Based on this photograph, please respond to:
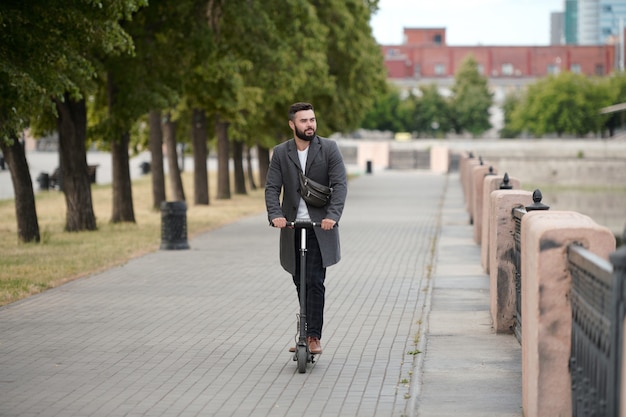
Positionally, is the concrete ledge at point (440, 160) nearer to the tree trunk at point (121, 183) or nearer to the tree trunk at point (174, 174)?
the tree trunk at point (174, 174)

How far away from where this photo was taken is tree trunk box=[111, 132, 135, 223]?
27.4m

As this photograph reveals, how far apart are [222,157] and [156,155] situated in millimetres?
8635

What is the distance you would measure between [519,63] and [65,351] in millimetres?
149899

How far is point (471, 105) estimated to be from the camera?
133250 mm

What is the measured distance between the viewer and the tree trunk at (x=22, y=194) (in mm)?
22109

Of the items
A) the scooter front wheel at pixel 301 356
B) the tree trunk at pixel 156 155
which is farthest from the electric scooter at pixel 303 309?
the tree trunk at pixel 156 155

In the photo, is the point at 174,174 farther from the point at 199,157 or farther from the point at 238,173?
the point at 238,173

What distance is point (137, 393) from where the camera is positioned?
8.54 meters

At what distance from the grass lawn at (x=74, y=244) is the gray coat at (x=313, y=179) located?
206 inches

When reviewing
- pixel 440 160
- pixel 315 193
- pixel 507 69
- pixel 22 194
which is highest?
pixel 507 69

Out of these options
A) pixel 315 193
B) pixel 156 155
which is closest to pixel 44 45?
pixel 315 193

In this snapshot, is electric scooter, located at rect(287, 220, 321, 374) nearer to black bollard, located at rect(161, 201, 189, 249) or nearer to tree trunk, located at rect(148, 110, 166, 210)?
black bollard, located at rect(161, 201, 189, 249)

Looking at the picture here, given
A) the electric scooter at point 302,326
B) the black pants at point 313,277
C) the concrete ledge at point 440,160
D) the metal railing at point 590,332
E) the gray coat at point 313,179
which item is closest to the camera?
the metal railing at point 590,332

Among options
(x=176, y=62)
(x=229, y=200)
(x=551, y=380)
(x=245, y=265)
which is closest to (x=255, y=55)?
(x=176, y=62)
